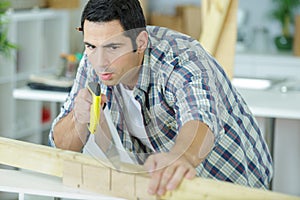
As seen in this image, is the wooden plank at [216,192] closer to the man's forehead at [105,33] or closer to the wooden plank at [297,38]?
the man's forehead at [105,33]

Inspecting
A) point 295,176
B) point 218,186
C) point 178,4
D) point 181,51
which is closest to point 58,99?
point 295,176

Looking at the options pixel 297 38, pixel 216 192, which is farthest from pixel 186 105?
pixel 297 38

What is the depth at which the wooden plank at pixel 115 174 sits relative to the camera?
1.26 meters

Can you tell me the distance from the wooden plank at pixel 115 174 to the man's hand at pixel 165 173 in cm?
1

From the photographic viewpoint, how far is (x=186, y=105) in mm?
1590

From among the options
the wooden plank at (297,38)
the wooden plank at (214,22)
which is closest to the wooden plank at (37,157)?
the wooden plank at (214,22)

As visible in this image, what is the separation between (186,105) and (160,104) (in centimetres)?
17

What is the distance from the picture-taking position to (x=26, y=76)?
4992mm

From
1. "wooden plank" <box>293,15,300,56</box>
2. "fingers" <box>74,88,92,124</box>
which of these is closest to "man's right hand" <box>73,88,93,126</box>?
"fingers" <box>74,88,92,124</box>

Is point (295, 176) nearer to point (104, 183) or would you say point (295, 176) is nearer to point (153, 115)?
point (153, 115)

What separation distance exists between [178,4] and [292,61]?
124 cm

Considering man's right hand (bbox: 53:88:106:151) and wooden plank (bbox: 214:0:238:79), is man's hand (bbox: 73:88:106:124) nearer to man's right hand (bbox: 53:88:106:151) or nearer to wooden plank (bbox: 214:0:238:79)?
man's right hand (bbox: 53:88:106:151)

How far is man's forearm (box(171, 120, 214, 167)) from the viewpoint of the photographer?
1379 millimetres

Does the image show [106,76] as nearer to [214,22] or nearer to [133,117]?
[133,117]
